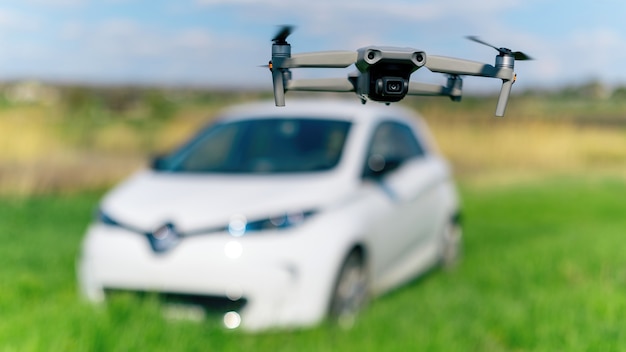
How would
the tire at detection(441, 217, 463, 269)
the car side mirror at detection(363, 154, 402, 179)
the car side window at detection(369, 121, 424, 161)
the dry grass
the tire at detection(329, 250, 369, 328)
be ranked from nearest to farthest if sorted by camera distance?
the tire at detection(329, 250, 369, 328) → the car side mirror at detection(363, 154, 402, 179) → the car side window at detection(369, 121, 424, 161) → the tire at detection(441, 217, 463, 269) → the dry grass

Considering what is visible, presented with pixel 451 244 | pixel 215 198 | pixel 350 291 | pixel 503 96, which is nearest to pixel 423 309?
pixel 350 291

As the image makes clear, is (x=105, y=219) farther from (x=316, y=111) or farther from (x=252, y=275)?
(x=316, y=111)

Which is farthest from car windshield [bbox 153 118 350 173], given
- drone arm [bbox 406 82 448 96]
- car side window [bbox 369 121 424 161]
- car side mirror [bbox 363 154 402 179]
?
drone arm [bbox 406 82 448 96]

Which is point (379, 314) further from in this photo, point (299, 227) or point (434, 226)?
point (434, 226)

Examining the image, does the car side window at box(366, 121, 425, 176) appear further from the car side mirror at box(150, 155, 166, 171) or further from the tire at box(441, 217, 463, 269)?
the car side mirror at box(150, 155, 166, 171)

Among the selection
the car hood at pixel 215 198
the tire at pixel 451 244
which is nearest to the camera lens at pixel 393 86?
the car hood at pixel 215 198

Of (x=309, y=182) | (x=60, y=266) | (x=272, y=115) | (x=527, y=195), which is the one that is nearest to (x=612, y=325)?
(x=309, y=182)
